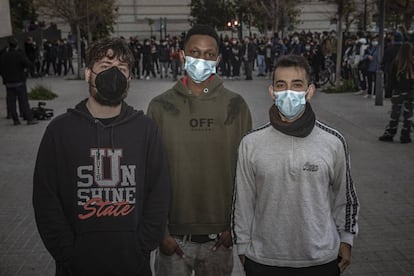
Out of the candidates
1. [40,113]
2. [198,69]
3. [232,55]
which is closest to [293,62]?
[198,69]

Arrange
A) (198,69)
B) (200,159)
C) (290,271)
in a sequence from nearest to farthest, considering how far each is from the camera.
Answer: (290,271), (200,159), (198,69)

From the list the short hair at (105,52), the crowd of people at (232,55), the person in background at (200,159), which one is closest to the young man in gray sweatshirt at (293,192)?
the person in background at (200,159)

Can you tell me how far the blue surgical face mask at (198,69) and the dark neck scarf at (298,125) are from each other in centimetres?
56

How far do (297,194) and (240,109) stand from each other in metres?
0.68

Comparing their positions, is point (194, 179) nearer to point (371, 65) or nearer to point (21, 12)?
point (371, 65)

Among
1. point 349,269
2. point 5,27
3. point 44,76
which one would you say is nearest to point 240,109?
point 349,269

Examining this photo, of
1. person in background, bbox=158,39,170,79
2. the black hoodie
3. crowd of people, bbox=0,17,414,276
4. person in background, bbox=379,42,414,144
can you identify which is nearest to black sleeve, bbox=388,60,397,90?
person in background, bbox=379,42,414,144

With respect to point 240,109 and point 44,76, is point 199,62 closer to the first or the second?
point 240,109

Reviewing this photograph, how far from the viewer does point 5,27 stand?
2095 centimetres

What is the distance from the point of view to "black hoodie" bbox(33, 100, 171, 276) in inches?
104

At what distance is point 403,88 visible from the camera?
10461 mm

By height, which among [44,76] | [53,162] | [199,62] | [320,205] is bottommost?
[44,76]

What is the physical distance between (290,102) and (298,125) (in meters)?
0.16

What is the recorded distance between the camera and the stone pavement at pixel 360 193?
5.35 metres
